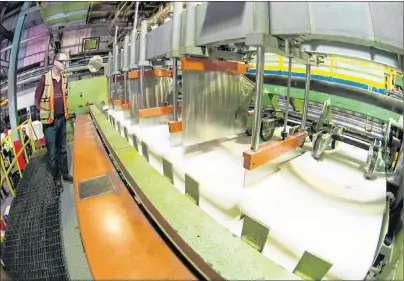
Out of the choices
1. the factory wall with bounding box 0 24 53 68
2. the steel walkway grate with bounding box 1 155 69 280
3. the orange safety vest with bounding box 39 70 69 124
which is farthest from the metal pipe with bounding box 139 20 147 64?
the factory wall with bounding box 0 24 53 68

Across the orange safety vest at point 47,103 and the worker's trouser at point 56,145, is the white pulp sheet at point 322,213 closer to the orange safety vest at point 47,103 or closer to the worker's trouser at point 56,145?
the worker's trouser at point 56,145

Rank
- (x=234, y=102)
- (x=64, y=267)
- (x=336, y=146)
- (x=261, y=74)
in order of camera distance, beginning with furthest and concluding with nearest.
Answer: (x=234, y=102), (x=336, y=146), (x=261, y=74), (x=64, y=267)

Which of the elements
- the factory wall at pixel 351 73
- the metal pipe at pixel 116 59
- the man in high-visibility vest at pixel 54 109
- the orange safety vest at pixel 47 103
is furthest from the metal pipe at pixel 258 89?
the metal pipe at pixel 116 59

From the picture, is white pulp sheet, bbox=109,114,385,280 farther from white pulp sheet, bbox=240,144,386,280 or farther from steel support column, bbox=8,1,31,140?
steel support column, bbox=8,1,31,140

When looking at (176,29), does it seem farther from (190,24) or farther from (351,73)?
(351,73)

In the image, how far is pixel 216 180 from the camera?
57.4 inches

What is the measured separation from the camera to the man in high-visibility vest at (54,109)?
184 centimetres

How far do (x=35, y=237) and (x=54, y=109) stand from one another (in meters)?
1.23

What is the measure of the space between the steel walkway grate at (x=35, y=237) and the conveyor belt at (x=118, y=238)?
37cm

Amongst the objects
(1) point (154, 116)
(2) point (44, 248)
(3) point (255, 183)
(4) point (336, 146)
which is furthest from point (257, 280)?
(1) point (154, 116)

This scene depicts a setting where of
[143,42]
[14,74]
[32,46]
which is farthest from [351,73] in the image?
[32,46]

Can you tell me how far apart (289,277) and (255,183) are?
2.62 feet

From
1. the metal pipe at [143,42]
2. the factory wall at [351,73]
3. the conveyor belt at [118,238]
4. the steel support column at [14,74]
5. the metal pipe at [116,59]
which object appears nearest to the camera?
the conveyor belt at [118,238]

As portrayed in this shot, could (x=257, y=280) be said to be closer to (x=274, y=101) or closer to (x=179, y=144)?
(x=179, y=144)
